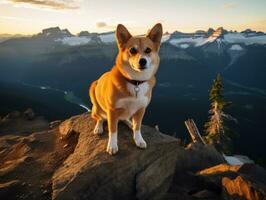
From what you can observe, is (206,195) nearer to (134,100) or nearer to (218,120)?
(134,100)

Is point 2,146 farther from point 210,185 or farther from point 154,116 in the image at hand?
point 154,116

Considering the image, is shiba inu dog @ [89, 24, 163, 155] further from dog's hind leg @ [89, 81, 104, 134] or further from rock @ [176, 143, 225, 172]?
rock @ [176, 143, 225, 172]

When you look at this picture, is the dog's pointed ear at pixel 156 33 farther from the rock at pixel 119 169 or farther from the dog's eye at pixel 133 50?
the rock at pixel 119 169

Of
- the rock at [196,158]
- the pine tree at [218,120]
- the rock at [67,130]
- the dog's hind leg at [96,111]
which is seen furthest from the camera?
the pine tree at [218,120]

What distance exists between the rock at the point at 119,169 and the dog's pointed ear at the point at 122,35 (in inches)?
154

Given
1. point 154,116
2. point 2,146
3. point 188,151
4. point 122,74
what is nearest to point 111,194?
point 122,74

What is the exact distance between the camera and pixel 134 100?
8.93 m

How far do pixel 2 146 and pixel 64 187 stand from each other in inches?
448

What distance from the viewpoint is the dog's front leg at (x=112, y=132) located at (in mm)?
9409

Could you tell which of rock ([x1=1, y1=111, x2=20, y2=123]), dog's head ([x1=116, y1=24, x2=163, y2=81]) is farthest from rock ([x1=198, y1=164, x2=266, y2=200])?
rock ([x1=1, y1=111, x2=20, y2=123])

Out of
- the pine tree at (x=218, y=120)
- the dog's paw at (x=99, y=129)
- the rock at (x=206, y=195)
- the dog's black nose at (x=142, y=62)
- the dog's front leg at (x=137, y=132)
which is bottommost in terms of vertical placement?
the pine tree at (x=218, y=120)

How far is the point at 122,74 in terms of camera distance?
8.80 metres

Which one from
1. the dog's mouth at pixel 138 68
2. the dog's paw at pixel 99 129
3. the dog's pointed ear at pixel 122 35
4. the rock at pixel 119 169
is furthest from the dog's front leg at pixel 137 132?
the dog's pointed ear at pixel 122 35

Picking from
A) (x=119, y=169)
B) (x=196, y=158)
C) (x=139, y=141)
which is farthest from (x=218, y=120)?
(x=119, y=169)
